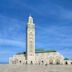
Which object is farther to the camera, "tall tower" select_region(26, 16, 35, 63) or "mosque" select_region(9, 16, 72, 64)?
"mosque" select_region(9, 16, 72, 64)

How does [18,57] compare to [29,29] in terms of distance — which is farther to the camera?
[18,57]

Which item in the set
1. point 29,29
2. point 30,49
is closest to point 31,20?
point 29,29

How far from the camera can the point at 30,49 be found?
16825 cm

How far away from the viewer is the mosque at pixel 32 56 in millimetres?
168000

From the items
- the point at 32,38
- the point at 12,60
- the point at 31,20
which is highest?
the point at 31,20

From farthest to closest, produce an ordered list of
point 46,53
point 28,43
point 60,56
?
point 46,53 → point 60,56 → point 28,43

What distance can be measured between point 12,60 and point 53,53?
31423 millimetres

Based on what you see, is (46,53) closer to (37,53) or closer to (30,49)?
(37,53)

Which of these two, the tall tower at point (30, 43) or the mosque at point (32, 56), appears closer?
the tall tower at point (30, 43)

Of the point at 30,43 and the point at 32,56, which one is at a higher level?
the point at 30,43

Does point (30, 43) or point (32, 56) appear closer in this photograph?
point (30, 43)

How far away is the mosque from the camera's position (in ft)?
551

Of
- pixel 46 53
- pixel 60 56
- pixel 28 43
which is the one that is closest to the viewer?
pixel 28 43

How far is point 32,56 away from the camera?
173125mm
